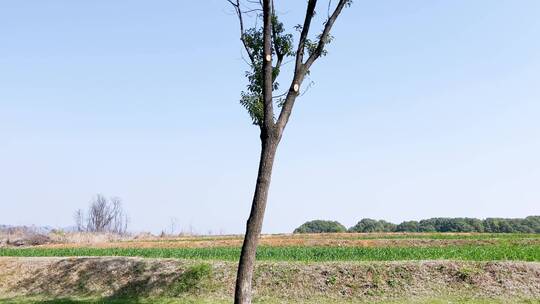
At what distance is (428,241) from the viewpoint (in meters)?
37.8

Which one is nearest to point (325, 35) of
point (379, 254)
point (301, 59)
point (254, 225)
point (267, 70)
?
point (301, 59)

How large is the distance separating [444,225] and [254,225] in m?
75.6

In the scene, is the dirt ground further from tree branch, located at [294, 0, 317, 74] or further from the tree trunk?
tree branch, located at [294, 0, 317, 74]

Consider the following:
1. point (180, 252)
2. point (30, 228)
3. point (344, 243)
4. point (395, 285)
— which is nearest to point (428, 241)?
point (344, 243)

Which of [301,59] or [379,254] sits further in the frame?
[379,254]

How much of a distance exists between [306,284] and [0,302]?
1202 cm

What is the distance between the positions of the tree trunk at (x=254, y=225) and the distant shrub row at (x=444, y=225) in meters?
70.1

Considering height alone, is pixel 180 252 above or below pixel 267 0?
below

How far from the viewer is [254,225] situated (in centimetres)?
1197

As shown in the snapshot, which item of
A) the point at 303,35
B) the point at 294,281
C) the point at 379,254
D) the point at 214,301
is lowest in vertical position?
the point at 214,301

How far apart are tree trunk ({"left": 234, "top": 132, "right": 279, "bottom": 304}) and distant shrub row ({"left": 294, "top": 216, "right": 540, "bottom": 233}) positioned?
230ft

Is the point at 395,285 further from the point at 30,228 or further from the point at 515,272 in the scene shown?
the point at 30,228

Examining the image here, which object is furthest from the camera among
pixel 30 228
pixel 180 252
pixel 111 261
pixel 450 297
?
pixel 30 228

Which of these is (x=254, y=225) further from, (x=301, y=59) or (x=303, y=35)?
(x=303, y=35)
